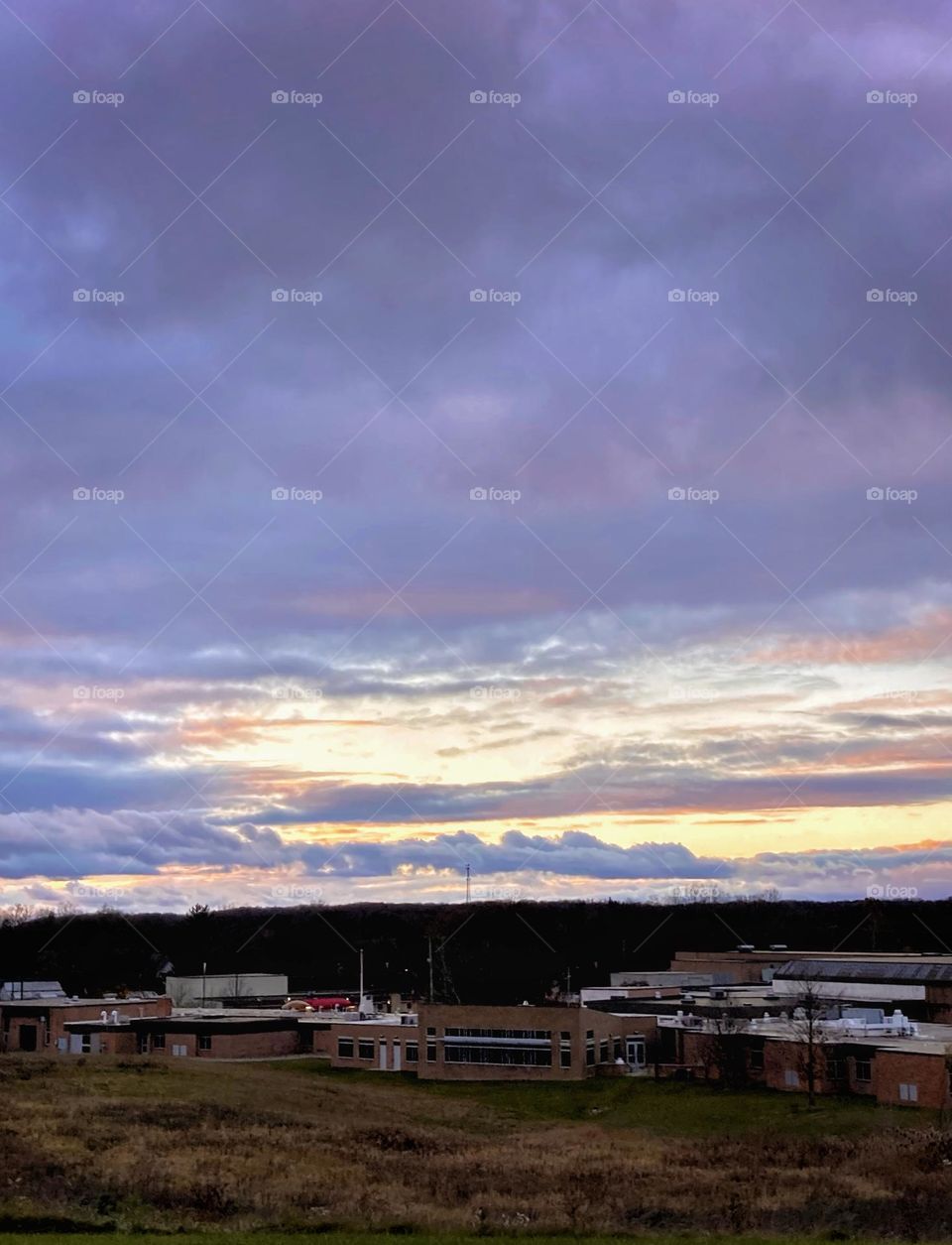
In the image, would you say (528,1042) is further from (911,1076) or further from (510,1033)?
(911,1076)

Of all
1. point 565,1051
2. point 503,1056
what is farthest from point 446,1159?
point 503,1056

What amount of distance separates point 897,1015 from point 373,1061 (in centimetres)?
3038

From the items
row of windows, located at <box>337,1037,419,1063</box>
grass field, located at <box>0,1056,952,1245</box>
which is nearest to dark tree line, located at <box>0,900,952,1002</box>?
row of windows, located at <box>337,1037,419,1063</box>

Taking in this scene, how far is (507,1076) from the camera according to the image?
7381cm

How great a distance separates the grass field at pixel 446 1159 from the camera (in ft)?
102

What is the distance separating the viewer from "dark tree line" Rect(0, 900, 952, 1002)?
13650 cm

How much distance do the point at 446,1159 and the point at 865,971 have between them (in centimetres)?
5365

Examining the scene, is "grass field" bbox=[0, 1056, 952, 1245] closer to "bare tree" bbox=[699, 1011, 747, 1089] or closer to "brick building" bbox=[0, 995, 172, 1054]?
"bare tree" bbox=[699, 1011, 747, 1089]

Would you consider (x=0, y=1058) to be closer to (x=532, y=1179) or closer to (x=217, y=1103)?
(x=217, y=1103)

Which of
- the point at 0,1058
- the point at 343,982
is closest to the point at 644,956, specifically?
the point at 343,982

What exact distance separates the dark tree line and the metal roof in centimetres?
2482

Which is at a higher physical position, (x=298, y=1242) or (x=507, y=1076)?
(x=298, y=1242)

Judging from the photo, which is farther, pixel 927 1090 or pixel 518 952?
pixel 518 952

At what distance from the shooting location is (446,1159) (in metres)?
43.9
